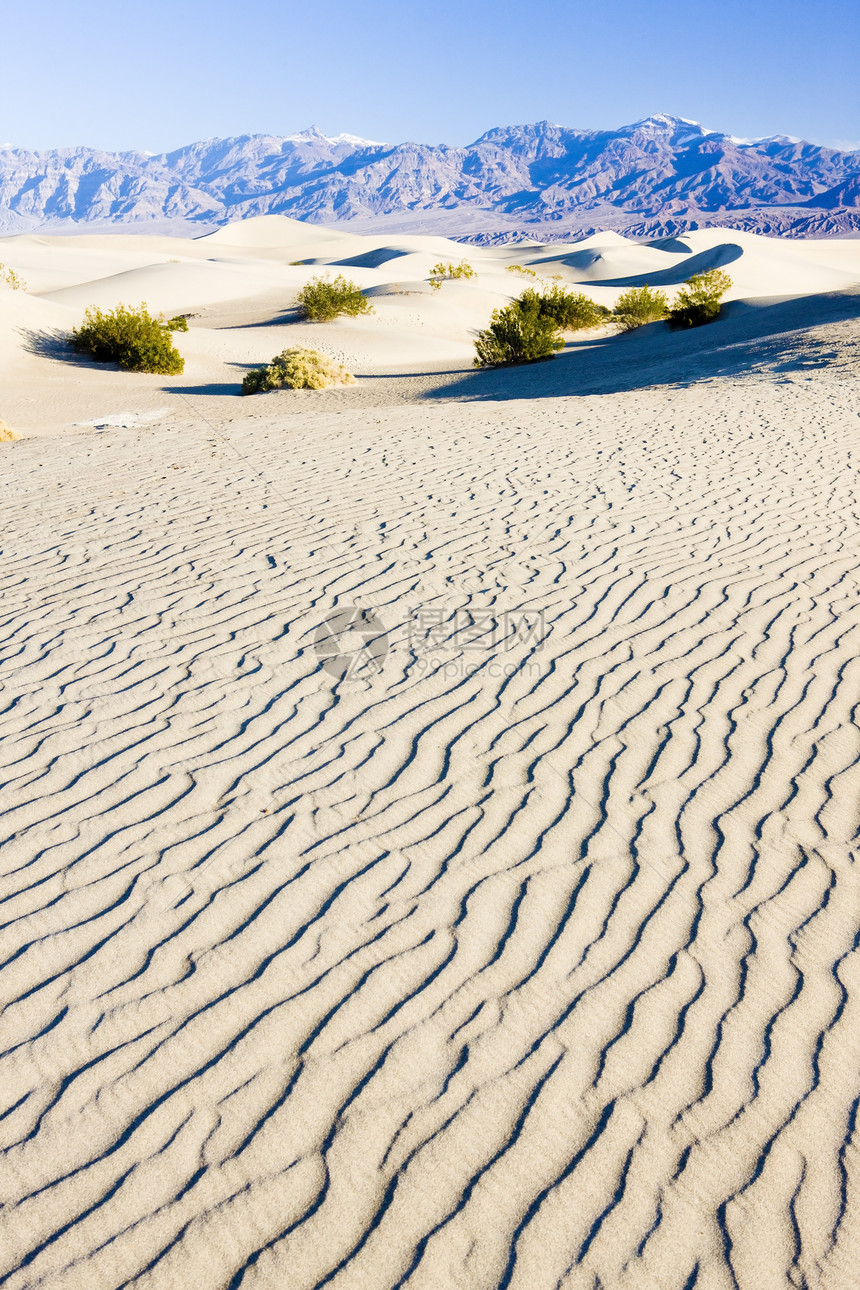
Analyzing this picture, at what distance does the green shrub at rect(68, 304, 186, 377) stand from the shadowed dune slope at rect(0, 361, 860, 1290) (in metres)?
14.7

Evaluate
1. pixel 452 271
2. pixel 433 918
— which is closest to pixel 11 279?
pixel 452 271

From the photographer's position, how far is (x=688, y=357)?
1855 cm

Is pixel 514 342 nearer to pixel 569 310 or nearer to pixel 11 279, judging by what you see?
pixel 569 310

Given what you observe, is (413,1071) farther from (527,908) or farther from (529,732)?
(529,732)

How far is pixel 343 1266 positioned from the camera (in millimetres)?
1943

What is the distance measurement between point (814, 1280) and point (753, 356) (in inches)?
678

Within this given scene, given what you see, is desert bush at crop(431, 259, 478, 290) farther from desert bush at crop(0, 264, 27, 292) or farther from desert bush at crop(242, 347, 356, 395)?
desert bush at crop(242, 347, 356, 395)

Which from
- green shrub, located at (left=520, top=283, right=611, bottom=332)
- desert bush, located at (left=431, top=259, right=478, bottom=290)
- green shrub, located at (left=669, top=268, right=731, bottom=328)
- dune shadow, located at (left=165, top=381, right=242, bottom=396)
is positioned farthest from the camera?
desert bush, located at (left=431, top=259, right=478, bottom=290)

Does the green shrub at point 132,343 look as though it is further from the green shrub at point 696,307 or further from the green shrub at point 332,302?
the green shrub at point 696,307

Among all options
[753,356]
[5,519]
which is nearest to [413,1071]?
[5,519]

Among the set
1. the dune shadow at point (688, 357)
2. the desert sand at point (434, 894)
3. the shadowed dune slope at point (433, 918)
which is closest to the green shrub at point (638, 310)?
the dune shadow at point (688, 357)

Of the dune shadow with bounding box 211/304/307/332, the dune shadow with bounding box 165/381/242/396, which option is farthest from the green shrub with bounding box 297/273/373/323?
the dune shadow with bounding box 165/381/242/396

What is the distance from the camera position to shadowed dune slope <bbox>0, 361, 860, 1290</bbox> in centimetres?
205

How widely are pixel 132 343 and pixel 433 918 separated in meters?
19.6
